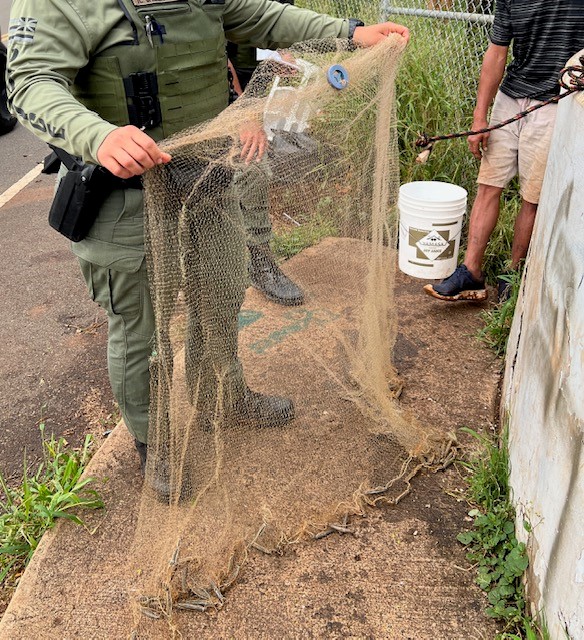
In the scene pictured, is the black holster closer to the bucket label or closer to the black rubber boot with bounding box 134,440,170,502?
the black rubber boot with bounding box 134,440,170,502

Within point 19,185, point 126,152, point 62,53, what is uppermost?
point 62,53

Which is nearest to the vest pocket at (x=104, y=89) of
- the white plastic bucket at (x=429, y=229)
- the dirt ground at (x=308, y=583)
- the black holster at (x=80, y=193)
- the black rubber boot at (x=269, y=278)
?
the black holster at (x=80, y=193)

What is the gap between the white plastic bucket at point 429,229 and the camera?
3291 mm

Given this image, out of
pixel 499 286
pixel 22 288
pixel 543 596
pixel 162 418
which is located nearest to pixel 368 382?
pixel 162 418

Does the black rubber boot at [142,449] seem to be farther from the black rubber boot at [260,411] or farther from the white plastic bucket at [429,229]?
the white plastic bucket at [429,229]

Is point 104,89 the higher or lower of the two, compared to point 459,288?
higher

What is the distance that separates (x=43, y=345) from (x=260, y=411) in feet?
5.68

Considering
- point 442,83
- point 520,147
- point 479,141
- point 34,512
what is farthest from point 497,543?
point 442,83

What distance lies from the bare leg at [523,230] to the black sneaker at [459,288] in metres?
0.22

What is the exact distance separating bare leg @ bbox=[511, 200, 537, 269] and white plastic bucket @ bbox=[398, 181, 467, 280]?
0.98ft

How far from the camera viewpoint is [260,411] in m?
2.42

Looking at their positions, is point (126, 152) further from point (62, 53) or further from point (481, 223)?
point (481, 223)

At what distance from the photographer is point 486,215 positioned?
3.49 meters

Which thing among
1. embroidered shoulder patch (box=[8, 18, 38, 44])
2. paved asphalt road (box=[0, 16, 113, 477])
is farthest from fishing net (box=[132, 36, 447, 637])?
paved asphalt road (box=[0, 16, 113, 477])
